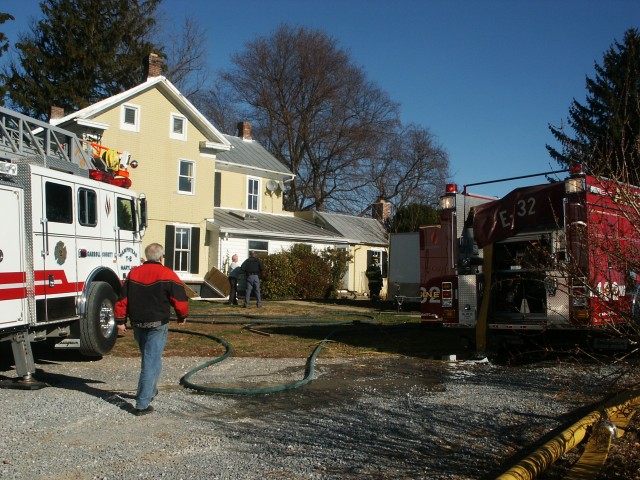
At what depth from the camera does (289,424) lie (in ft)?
21.5

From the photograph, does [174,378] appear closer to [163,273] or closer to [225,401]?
[225,401]

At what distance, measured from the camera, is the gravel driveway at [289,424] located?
5.21 metres

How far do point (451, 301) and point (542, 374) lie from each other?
2160 mm

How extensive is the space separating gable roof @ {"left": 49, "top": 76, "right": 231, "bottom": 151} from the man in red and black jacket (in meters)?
18.9

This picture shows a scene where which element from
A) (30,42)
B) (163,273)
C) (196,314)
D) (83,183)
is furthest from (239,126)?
(163,273)

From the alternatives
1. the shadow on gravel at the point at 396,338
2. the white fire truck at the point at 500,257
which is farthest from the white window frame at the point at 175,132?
the white fire truck at the point at 500,257

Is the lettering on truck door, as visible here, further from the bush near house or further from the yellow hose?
the bush near house

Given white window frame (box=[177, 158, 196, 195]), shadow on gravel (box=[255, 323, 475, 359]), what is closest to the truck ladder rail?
shadow on gravel (box=[255, 323, 475, 359])

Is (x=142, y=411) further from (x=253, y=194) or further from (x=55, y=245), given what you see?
(x=253, y=194)

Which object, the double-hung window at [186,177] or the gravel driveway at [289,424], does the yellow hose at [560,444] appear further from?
the double-hung window at [186,177]

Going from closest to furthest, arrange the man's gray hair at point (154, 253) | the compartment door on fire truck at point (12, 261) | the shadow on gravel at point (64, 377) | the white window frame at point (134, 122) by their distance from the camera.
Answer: the man's gray hair at point (154, 253) < the shadow on gravel at point (64, 377) < the compartment door on fire truck at point (12, 261) < the white window frame at point (134, 122)

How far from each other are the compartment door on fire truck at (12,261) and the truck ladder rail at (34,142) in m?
1.13

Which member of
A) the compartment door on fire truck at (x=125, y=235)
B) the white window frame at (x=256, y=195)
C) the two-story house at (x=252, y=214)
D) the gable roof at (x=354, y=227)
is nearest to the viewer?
the compartment door on fire truck at (x=125, y=235)

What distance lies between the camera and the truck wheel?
996 cm
